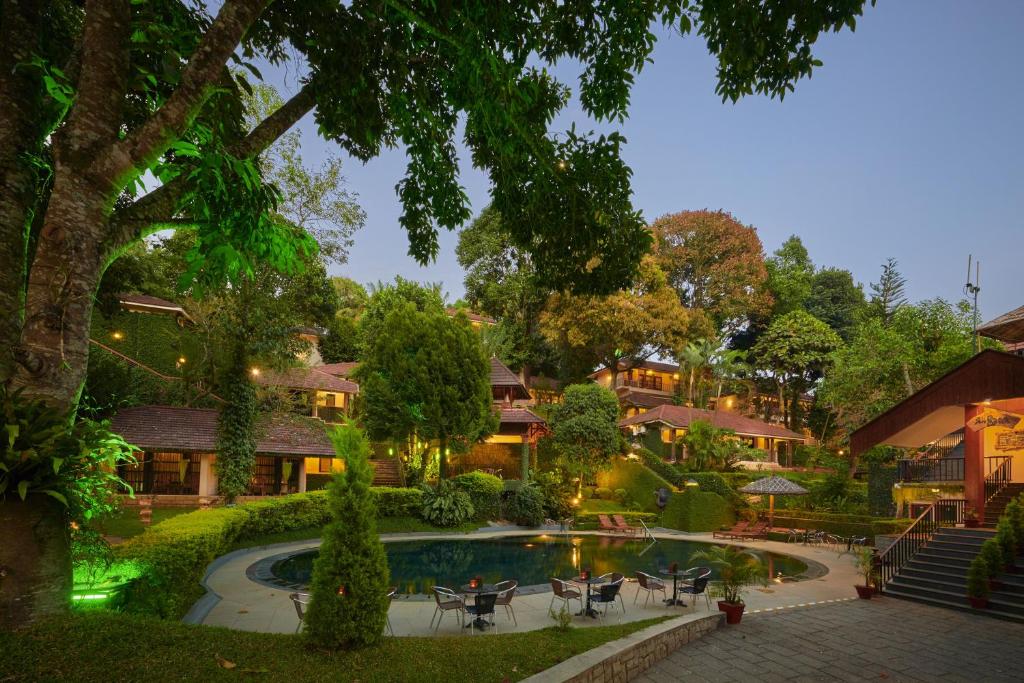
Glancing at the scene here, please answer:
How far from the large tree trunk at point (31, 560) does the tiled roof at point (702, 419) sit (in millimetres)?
35755

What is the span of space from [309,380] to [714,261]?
34.6 meters

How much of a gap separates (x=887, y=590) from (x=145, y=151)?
16716 millimetres

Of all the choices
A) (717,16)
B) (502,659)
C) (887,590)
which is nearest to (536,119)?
(717,16)

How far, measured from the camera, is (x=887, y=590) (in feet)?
43.4

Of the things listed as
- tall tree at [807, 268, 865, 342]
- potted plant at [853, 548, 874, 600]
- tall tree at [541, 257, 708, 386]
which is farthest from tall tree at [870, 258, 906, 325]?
potted plant at [853, 548, 874, 600]

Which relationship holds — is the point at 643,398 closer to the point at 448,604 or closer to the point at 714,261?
the point at 714,261

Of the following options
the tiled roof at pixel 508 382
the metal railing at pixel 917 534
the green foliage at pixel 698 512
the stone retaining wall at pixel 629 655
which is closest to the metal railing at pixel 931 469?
the metal railing at pixel 917 534

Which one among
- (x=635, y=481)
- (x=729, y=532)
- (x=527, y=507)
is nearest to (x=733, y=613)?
(x=729, y=532)

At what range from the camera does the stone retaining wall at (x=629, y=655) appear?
643 cm

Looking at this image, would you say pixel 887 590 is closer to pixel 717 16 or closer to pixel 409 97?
pixel 717 16

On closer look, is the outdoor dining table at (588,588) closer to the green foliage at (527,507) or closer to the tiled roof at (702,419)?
the green foliage at (527,507)

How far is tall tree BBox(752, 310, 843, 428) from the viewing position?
152 ft

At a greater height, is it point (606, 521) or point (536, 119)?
point (536, 119)

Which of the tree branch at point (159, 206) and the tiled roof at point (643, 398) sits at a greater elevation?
the tree branch at point (159, 206)
